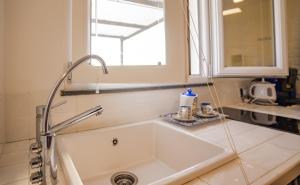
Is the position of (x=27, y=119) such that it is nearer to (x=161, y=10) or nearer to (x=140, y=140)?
(x=140, y=140)

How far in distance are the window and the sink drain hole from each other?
565mm

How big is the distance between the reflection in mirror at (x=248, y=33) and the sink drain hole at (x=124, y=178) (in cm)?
100

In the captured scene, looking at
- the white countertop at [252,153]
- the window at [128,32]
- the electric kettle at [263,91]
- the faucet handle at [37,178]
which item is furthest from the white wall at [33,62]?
the electric kettle at [263,91]

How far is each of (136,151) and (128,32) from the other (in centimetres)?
71

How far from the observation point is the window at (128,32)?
3.28 ft

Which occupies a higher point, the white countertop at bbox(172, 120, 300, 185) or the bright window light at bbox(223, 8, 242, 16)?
the bright window light at bbox(223, 8, 242, 16)

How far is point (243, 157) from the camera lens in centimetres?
64

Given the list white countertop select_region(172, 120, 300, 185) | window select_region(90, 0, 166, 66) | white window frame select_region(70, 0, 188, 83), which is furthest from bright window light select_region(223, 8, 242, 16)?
white countertop select_region(172, 120, 300, 185)

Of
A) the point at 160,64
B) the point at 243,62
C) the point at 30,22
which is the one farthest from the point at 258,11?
the point at 30,22

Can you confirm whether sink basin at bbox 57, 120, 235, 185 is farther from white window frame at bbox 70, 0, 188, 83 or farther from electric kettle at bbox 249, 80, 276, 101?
electric kettle at bbox 249, 80, 276, 101

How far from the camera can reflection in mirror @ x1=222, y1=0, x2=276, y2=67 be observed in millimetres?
1385

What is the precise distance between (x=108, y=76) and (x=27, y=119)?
1.35 ft

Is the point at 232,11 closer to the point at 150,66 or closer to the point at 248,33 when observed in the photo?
the point at 248,33

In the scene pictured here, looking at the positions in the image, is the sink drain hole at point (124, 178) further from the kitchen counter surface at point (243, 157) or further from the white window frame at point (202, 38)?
the white window frame at point (202, 38)
